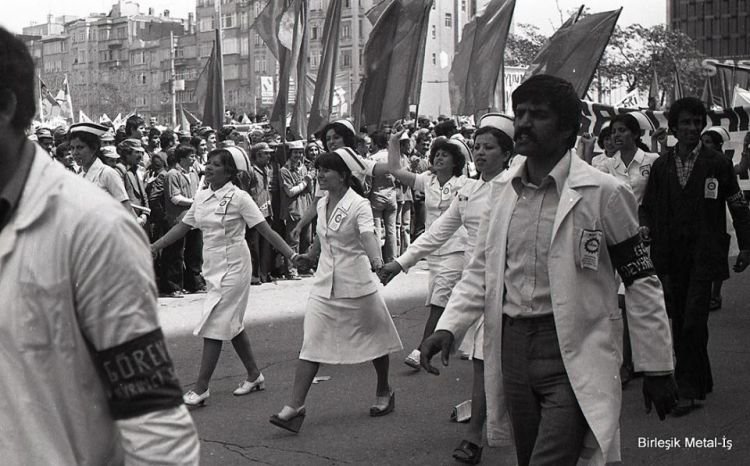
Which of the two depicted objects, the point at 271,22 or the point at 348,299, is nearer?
the point at 348,299

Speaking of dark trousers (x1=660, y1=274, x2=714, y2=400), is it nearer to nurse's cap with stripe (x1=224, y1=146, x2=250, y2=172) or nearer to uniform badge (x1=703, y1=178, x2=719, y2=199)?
uniform badge (x1=703, y1=178, x2=719, y2=199)

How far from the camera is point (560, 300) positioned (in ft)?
13.5

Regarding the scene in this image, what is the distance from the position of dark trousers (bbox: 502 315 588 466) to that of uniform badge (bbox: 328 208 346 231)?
3.56 meters

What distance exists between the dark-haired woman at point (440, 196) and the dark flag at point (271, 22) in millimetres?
7816

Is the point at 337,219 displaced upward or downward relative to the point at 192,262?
upward

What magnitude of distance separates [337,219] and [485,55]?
24.3 feet

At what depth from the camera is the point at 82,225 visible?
2.15 m

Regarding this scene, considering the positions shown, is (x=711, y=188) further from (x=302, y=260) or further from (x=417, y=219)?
(x=417, y=219)

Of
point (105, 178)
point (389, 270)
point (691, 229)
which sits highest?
point (105, 178)


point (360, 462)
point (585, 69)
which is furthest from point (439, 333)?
point (585, 69)

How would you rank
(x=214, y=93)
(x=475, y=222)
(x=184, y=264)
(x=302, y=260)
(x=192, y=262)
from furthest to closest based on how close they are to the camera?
(x=214, y=93) < (x=184, y=264) < (x=192, y=262) < (x=302, y=260) < (x=475, y=222)

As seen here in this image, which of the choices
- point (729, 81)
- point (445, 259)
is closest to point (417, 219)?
point (729, 81)

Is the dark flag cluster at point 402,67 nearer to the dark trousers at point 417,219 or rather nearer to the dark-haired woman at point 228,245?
the dark trousers at point 417,219

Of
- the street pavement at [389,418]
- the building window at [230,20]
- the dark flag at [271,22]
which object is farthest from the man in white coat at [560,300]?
the building window at [230,20]
